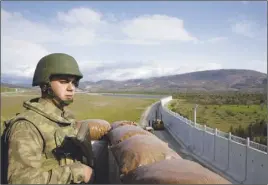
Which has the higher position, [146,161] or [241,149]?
[146,161]

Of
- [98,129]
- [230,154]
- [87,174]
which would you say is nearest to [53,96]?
[87,174]

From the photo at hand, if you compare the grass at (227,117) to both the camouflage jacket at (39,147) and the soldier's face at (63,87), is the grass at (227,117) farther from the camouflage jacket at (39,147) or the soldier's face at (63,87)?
the camouflage jacket at (39,147)

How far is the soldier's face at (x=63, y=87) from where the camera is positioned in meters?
3.39

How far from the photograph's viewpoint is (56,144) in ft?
10.2

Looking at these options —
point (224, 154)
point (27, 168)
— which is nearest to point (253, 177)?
point (224, 154)

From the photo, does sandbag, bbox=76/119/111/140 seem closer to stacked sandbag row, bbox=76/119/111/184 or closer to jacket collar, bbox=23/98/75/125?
stacked sandbag row, bbox=76/119/111/184

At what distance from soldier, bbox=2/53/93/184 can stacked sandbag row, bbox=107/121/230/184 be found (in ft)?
2.19

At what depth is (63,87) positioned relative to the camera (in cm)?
345

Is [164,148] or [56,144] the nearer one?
[56,144]

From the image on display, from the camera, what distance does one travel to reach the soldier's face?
3.39 metres

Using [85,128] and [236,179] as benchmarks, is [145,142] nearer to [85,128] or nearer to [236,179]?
[85,128]

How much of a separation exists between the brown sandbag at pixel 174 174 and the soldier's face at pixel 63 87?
3.65 ft

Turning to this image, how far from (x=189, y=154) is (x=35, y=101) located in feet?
45.2

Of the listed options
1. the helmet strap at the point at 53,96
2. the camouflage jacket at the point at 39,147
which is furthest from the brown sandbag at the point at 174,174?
A: the helmet strap at the point at 53,96
